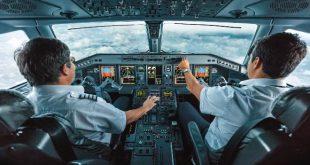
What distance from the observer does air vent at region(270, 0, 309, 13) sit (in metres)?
2.38

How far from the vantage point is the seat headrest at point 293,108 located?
0.90 meters

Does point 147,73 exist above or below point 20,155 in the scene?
below

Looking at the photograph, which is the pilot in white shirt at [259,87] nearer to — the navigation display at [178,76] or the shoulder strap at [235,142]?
the shoulder strap at [235,142]

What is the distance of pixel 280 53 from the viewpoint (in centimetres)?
147

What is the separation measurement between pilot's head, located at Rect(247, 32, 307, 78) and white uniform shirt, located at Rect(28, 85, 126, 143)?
95 centimetres

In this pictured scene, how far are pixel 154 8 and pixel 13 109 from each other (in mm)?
1995

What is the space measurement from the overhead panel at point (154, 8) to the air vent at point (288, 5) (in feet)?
1.56

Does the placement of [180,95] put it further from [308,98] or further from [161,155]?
[308,98]

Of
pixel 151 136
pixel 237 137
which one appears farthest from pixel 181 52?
pixel 237 137

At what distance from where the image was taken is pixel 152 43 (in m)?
3.91

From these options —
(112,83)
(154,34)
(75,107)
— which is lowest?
(112,83)

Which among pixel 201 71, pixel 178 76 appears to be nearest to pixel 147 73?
pixel 178 76

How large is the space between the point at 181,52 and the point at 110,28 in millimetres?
1393

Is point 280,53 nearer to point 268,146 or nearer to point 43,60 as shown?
point 268,146
